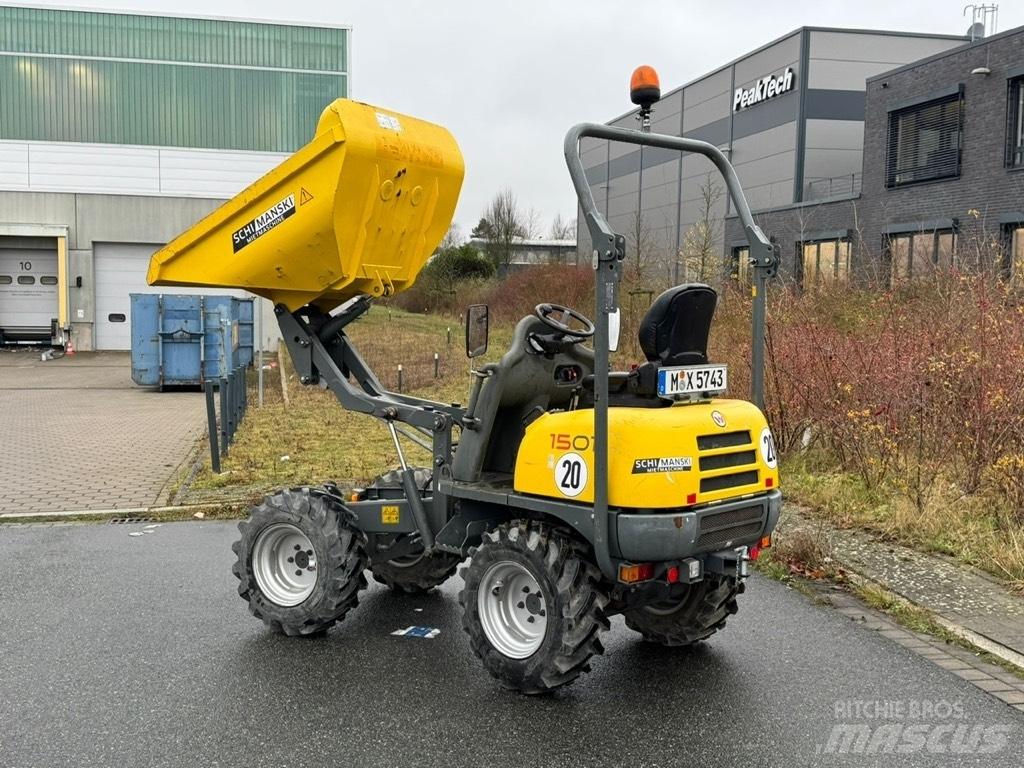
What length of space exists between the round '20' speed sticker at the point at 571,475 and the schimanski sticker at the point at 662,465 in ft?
0.85

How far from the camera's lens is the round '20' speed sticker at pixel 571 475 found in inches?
167

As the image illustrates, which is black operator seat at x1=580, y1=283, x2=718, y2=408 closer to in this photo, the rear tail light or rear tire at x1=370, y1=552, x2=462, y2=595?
the rear tail light

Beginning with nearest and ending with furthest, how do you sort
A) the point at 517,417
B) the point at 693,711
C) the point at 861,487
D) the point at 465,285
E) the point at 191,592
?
the point at 693,711 → the point at 517,417 → the point at 191,592 → the point at 861,487 → the point at 465,285

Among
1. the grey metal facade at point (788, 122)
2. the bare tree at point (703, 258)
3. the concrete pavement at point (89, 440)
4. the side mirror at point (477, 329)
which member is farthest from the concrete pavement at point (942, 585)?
the grey metal facade at point (788, 122)

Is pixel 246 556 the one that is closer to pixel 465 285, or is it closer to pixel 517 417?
pixel 517 417

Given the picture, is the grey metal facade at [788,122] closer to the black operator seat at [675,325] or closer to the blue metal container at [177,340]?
the blue metal container at [177,340]

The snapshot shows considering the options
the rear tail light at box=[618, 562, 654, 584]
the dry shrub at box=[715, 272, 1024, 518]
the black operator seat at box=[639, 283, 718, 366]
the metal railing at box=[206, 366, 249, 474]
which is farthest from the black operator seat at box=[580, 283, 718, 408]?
the metal railing at box=[206, 366, 249, 474]

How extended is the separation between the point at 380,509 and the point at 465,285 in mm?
37157

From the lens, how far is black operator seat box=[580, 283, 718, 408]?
4.45m

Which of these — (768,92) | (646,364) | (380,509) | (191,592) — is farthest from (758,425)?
(768,92)

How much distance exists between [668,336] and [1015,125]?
75.8ft

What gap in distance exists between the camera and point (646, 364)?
4445mm

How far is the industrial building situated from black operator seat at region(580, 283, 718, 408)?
2874 cm

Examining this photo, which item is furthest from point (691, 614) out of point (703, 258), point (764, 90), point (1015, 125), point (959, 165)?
point (764, 90)
